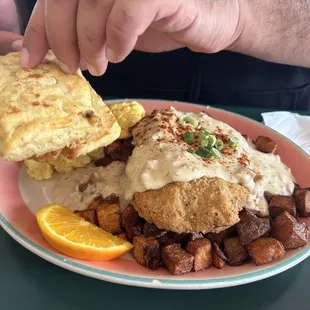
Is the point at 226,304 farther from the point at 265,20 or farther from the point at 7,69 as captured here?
the point at 265,20

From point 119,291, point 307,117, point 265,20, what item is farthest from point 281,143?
Result: point 119,291

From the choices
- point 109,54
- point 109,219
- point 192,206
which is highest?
point 109,54

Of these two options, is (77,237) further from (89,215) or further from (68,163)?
(68,163)

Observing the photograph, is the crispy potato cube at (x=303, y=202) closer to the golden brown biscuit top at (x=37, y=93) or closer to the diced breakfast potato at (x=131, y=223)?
the diced breakfast potato at (x=131, y=223)

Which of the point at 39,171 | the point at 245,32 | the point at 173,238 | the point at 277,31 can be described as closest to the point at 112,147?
the point at 39,171

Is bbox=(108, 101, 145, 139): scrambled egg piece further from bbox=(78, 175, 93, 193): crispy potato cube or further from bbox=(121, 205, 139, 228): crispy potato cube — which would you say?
bbox=(121, 205, 139, 228): crispy potato cube
